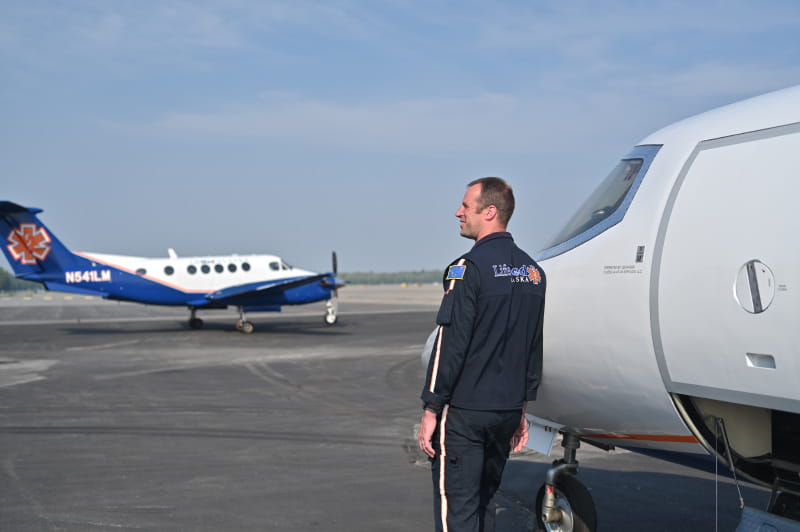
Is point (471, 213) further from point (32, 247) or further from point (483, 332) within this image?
point (32, 247)

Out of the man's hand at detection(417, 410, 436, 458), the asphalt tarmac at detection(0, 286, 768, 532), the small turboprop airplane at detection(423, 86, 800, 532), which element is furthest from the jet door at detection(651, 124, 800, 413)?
the asphalt tarmac at detection(0, 286, 768, 532)

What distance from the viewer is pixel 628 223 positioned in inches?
162

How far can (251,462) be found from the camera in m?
7.71

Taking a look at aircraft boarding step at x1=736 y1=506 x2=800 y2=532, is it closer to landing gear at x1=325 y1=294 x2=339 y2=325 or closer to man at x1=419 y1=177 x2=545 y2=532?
man at x1=419 y1=177 x2=545 y2=532

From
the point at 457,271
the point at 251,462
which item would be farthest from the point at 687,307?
the point at 251,462

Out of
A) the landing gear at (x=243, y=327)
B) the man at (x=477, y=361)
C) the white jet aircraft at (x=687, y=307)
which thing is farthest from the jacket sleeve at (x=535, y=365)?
the landing gear at (x=243, y=327)

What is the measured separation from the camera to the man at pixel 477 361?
12.0ft

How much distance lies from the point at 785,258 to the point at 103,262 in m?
24.9

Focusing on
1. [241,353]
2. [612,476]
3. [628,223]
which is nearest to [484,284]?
[628,223]

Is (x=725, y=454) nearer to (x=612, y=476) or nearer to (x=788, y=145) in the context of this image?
(x=788, y=145)

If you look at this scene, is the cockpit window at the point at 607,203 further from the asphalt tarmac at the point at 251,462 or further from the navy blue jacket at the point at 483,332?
the asphalt tarmac at the point at 251,462

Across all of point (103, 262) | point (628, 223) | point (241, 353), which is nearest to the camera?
point (628, 223)

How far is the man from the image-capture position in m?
3.67

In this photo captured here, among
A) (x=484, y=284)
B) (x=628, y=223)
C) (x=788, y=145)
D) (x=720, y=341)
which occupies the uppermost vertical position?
(x=788, y=145)
